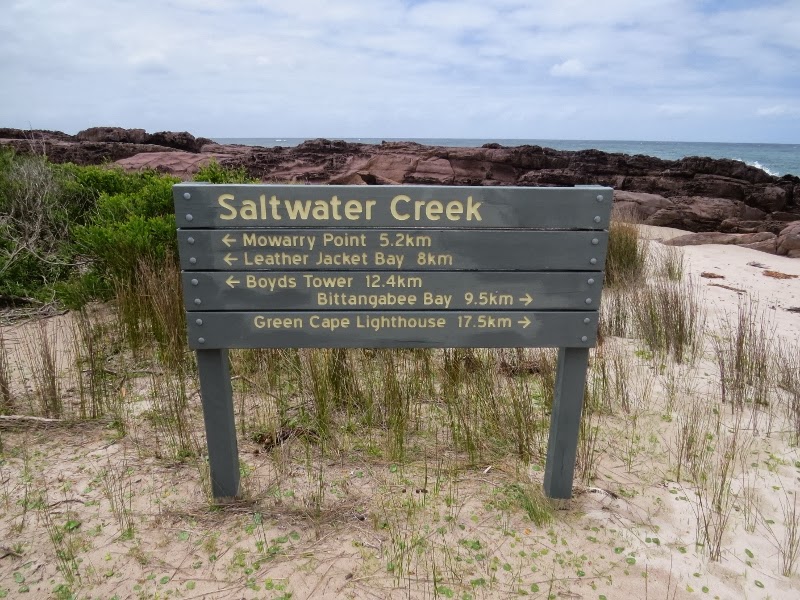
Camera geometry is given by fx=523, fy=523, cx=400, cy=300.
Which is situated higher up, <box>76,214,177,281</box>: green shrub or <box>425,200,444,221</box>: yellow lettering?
<box>425,200,444,221</box>: yellow lettering

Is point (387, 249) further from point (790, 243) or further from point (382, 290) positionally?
point (790, 243)

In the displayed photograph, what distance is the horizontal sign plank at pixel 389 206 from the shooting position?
2.24m

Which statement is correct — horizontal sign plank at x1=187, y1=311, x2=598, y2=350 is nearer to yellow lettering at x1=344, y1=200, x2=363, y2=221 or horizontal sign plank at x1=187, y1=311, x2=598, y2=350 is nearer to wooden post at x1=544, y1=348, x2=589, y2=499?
wooden post at x1=544, y1=348, x2=589, y2=499

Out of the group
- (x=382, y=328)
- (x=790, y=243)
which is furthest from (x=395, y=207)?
(x=790, y=243)

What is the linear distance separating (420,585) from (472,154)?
21300 mm

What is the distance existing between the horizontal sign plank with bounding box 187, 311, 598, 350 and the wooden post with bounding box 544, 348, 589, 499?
182 millimetres

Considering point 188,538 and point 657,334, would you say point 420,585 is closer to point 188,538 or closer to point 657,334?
point 188,538

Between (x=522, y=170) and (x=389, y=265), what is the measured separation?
70.3 ft

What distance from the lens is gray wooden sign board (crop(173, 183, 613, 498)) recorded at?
2.27 m

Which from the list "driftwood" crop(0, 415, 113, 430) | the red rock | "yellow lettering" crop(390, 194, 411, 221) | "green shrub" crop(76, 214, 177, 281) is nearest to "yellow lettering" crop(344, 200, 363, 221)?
"yellow lettering" crop(390, 194, 411, 221)

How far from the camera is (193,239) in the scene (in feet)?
7.45

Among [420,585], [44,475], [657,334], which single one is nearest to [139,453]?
[44,475]

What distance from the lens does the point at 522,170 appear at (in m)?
22.4

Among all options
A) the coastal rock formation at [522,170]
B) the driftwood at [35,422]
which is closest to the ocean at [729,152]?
the coastal rock formation at [522,170]
